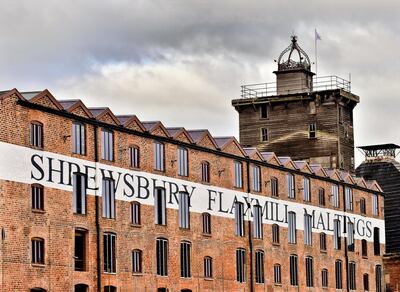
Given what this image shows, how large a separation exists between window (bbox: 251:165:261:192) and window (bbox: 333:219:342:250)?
1118 cm

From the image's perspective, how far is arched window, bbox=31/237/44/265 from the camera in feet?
183

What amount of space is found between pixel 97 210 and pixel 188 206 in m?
9.67

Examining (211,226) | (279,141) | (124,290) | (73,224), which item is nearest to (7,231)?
(73,224)

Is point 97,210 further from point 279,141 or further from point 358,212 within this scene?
point 279,141

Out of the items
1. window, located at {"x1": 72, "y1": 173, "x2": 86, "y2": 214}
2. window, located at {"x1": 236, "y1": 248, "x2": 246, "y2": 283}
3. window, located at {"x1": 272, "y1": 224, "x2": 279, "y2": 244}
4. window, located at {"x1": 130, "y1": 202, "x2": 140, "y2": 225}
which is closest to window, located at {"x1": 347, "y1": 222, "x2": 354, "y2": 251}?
window, located at {"x1": 272, "y1": 224, "x2": 279, "y2": 244}

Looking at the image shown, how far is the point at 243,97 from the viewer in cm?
10450

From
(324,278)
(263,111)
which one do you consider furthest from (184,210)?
(263,111)

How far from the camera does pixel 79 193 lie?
195 ft

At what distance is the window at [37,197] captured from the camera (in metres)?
56.2

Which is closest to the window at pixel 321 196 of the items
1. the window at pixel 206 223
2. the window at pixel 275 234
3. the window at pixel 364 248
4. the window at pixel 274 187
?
the window at pixel 274 187

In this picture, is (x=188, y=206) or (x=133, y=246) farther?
(x=188, y=206)

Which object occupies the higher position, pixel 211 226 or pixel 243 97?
pixel 243 97

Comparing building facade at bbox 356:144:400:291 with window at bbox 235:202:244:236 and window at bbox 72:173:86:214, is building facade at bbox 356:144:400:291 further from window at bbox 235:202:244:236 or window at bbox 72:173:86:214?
window at bbox 72:173:86:214

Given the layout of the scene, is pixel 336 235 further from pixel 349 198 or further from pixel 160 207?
pixel 160 207
